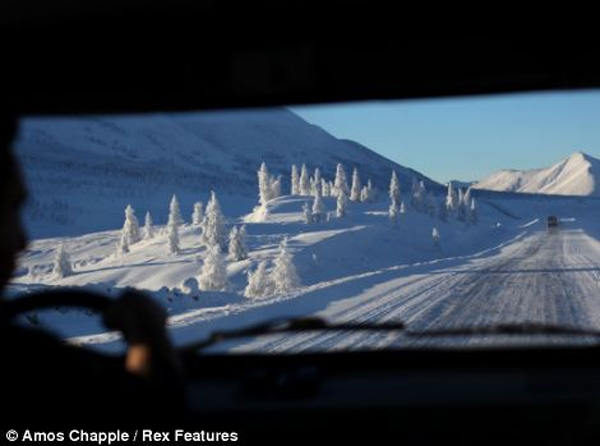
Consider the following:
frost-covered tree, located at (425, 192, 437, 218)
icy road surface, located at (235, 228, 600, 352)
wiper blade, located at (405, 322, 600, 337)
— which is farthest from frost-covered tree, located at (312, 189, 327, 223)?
wiper blade, located at (405, 322, 600, 337)

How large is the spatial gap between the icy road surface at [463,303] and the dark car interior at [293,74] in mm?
4332

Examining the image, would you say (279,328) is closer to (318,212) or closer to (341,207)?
(318,212)

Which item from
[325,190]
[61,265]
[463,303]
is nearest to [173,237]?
→ [61,265]

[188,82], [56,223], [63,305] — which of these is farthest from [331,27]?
[56,223]

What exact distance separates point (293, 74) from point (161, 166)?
12898cm

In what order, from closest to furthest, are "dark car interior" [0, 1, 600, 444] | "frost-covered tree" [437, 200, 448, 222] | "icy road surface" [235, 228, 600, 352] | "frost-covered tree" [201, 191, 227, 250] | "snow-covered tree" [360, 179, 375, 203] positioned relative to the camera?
1. "dark car interior" [0, 1, 600, 444]
2. "icy road surface" [235, 228, 600, 352]
3. "frost-covered tree" [201, 191, 227, 250]
4. "frost-covered tree" [437, 200, 448, 222]
5. "snow-covered tree" [360, 179, 375, 203]

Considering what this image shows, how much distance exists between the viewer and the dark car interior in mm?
2863

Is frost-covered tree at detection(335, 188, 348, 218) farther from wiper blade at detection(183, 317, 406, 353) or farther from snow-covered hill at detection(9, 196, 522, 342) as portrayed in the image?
wiper blade at detection(183, 317, 406, 353)

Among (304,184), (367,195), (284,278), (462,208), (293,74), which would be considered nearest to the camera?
(293,74)

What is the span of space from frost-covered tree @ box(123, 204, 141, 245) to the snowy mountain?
6.66 m

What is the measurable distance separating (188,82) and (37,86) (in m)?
0.58

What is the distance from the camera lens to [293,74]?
2918 mm

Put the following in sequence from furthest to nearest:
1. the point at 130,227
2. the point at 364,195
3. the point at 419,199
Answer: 1. the point at 364,195
2. the point at 419,199
3. the point at 130,227

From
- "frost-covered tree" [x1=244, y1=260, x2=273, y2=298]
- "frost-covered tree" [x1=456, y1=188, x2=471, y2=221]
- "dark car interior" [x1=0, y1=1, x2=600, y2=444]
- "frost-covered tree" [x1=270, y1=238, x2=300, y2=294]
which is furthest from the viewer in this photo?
"frost-covered tree" [x1=456, y1=188, x2=471, y2=221]
